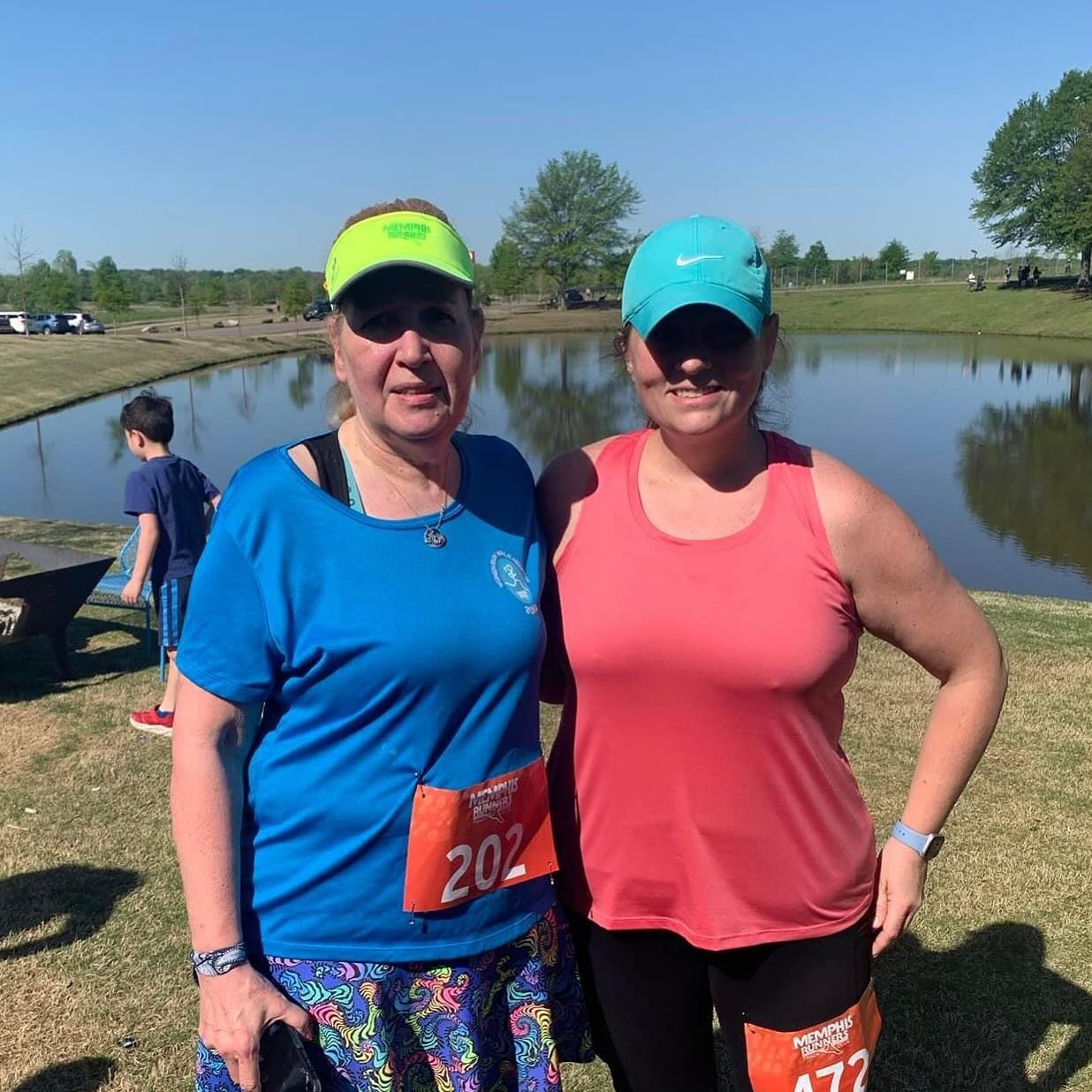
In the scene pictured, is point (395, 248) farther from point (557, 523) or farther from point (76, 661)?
point (76, 661)

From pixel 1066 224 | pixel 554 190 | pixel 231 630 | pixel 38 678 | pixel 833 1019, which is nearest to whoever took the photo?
pixel 231 630

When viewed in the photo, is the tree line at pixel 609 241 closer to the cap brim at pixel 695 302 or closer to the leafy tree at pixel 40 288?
the leafy tree at pixel 40 288

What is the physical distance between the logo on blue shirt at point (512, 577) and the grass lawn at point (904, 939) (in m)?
2.04

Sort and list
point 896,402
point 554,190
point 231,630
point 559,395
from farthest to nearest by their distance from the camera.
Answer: point 554,190, point 559,395, point 896,402, point 231,630

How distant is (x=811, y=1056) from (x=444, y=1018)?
2.35ft

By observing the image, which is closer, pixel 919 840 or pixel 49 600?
pixel 919 840

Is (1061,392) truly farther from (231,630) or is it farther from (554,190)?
(554,190)

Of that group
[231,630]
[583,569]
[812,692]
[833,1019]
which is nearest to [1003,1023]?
[833,1019]

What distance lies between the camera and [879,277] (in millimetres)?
93312

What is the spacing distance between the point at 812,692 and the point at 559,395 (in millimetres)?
25835

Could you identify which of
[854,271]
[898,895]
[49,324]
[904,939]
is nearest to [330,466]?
[898,895]

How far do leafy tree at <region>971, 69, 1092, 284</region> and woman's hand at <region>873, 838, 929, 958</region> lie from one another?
66763mm

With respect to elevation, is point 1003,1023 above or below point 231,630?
below

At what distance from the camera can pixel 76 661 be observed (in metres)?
6.69
